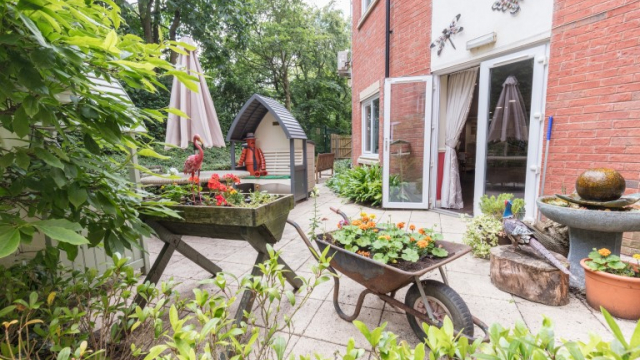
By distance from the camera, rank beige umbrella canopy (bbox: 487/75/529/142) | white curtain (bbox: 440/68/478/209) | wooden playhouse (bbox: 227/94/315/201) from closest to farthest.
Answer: beige umbrella canopy (bbox: 487/75/529/142), white curtain (bbox: 440/68/478/209), wooden playhouse (bbox: 227/94/315/201)

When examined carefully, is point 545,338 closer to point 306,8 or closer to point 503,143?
point 503,143

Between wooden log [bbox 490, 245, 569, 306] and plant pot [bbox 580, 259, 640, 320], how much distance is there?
0.15 metres

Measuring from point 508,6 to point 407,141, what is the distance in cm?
209

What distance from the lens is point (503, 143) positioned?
3.92 metres

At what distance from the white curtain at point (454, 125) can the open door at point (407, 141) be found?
35 centimetres

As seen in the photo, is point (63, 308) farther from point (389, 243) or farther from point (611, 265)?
point (611, 265)

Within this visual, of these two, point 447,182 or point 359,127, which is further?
point 359,127

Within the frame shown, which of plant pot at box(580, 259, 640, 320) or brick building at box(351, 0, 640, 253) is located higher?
brick building at box(351, 0, 640, 253)

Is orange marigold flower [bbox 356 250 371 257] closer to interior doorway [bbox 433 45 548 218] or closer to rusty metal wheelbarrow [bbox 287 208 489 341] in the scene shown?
rusty metal wheelbarrow [bbox 287 208 489 341]

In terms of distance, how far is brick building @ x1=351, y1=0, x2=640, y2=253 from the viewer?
275 centimetres

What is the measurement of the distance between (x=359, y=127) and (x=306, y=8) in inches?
400

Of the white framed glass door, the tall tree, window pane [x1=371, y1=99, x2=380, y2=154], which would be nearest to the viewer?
the white framed glass door

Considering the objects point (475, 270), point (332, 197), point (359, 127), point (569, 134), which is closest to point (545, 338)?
point (475, 270)

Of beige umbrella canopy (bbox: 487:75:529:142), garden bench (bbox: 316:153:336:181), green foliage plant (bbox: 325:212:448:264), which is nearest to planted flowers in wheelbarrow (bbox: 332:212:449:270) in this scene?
green foliage plant (bbox: 325:212:448:264)
